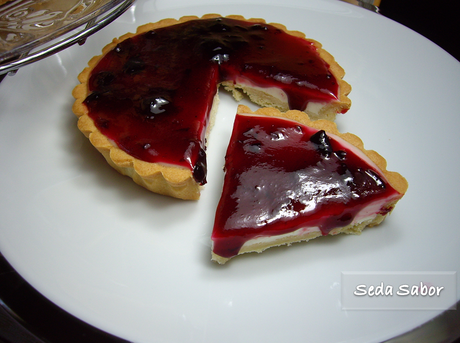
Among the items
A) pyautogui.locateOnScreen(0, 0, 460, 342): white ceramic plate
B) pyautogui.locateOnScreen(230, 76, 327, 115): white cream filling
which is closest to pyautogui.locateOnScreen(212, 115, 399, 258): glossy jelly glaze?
pyautogui.locateOnScreen(0, 0, 460, 342): white ceramic plate

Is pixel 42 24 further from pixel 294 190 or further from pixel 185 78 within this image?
pixel 294 190

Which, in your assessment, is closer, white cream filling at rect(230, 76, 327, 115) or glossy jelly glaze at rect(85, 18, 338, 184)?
glossy jelly glaze at rect(85, 18, 338, 184)

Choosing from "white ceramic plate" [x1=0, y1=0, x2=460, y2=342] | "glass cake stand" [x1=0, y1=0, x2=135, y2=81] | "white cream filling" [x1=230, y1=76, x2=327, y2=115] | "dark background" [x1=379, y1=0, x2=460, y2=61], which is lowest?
"white ceramic plate" [x1=0, y1=0, x2=460, y2=342]

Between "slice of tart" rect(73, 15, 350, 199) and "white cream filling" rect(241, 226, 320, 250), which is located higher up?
"slice of tart" rect(73, 15, 350, 199)


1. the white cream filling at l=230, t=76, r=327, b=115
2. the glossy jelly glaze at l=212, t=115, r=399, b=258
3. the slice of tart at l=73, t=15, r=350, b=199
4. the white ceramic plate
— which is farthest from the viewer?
the white cream filling at l=230, t=76, r=327, b=115

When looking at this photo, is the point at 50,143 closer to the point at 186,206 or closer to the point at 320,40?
the point at 186,206

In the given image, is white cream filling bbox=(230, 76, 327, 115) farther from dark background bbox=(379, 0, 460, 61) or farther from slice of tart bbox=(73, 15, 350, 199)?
dark background bbox=(379, 0, 460, 61)
